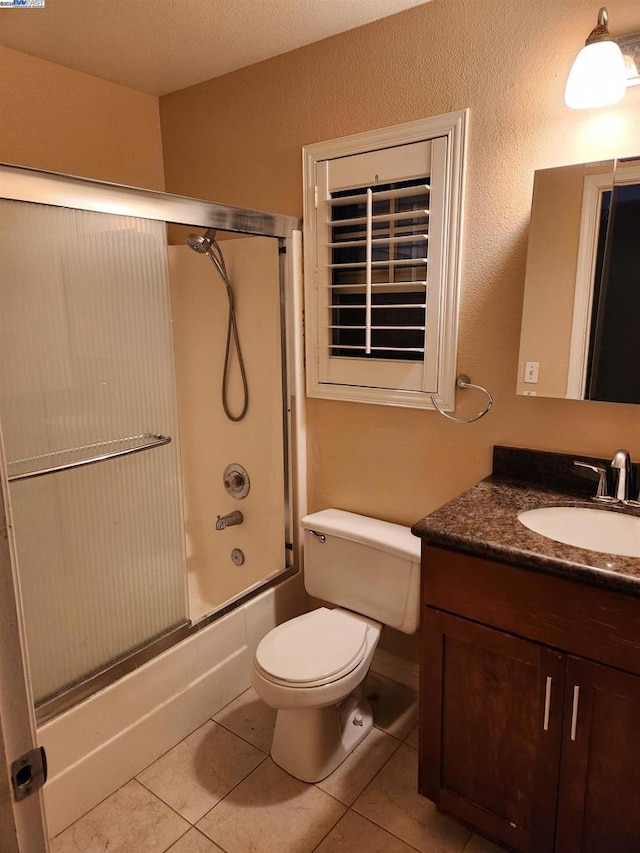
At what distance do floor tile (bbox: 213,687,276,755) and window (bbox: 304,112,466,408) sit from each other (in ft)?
3.96

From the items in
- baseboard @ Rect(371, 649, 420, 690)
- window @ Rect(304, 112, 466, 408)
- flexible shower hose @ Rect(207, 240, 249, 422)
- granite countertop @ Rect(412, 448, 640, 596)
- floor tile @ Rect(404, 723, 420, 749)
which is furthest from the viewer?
flexible shower hose @ Rect(207, 240, 249, 422)

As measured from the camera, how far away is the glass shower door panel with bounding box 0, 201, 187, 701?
65.7 inches

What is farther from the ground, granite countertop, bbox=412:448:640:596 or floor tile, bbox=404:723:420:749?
granite countertop, bbox=412:448:640:596

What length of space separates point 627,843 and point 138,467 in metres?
1.71

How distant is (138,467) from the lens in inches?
78.2

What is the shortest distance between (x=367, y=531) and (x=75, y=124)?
6.46ft

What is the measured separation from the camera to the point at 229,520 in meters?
2.49

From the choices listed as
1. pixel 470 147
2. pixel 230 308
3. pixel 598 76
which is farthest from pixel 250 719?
pixel 598 76

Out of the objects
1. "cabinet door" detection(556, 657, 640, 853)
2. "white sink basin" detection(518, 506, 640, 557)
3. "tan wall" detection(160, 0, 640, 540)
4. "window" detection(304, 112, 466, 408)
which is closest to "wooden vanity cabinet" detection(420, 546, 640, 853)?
"cabinet door" detection(556, 657, 640, 853)

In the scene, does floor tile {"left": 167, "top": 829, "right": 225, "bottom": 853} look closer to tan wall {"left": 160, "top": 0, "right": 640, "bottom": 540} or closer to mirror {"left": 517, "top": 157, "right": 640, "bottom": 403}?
tan wall {"left": 160, "top": 0, "right": 640, "bottom": 540}

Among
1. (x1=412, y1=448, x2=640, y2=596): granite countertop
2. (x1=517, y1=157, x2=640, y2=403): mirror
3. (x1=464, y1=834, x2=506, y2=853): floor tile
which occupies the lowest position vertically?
(x1=464, y1=834, x2=506, y2=853): floor tile

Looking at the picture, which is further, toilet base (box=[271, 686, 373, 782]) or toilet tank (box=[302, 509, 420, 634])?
toilet tank (box=[302, 509, 420, 634])

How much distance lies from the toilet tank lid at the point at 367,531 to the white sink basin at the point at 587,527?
17.2 inches

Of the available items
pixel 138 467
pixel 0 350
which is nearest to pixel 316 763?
pixel 138 467
